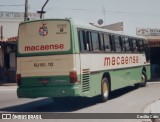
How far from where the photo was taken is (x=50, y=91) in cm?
1239

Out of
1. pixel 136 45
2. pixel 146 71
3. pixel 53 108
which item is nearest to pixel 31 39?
pixel 53 108

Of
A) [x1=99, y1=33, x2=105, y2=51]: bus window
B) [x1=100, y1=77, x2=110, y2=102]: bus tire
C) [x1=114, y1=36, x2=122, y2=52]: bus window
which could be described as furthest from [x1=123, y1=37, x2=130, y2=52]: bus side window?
[x1=100, y1=77, x2=110, y2=102]: bus tire

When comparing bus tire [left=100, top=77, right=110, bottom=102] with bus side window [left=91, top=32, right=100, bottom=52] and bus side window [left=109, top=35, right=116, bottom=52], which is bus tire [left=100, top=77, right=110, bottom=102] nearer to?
bus side window [left=91, top=32, right=100, bottom=52]

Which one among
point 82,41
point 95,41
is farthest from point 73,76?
point 95,41

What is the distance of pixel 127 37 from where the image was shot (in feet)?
60.7

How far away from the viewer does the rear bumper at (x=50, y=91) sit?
39.5 ft

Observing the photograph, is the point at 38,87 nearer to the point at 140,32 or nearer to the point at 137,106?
the point at 137,106

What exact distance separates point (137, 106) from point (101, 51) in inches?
115

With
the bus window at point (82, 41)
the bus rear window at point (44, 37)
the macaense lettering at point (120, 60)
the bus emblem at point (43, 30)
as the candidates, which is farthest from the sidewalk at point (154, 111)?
the bus emblem at point (43, 30)

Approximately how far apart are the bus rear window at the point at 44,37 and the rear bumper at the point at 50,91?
1.40 m

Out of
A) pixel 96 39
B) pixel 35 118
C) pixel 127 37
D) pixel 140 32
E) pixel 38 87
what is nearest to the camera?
pixel 35 118

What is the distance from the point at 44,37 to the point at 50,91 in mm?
2034

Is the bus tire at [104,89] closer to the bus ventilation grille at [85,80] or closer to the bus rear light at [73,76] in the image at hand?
the bus ventilation grille at [85,80]

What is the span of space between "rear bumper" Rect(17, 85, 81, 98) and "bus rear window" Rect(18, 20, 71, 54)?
4.58ft
